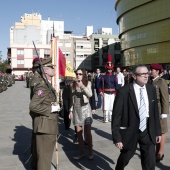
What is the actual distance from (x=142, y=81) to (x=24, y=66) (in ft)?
310

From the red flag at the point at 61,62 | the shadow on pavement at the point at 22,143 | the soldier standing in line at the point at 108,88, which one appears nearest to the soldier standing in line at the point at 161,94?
the red flag at the point at 61,62

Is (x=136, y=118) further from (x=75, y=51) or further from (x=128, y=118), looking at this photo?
(x=75, y=51)

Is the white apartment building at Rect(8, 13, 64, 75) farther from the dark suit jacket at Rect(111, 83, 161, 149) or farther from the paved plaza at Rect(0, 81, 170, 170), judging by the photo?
the dark suit jacket at Rect(111, 83, 161, 149)

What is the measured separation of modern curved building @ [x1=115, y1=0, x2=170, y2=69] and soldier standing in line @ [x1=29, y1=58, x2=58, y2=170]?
4722 centimetres

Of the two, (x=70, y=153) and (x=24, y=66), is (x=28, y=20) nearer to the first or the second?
(x=24, y=66)

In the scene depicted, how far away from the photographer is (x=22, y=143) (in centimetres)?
689

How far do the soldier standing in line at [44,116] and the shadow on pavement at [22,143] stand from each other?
1042mm

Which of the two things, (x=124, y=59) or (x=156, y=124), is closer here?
(x=156, y=124)

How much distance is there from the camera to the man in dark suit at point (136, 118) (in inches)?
153

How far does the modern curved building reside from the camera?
163 feet

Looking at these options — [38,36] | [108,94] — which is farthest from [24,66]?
[108,94]

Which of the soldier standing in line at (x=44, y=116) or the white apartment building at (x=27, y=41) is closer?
the soldier standing in line at (x=44, y=116)

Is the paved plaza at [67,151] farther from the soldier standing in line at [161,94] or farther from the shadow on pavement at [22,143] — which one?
the soldier standing in line at [161,94]

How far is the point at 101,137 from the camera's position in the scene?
24.4 feet
